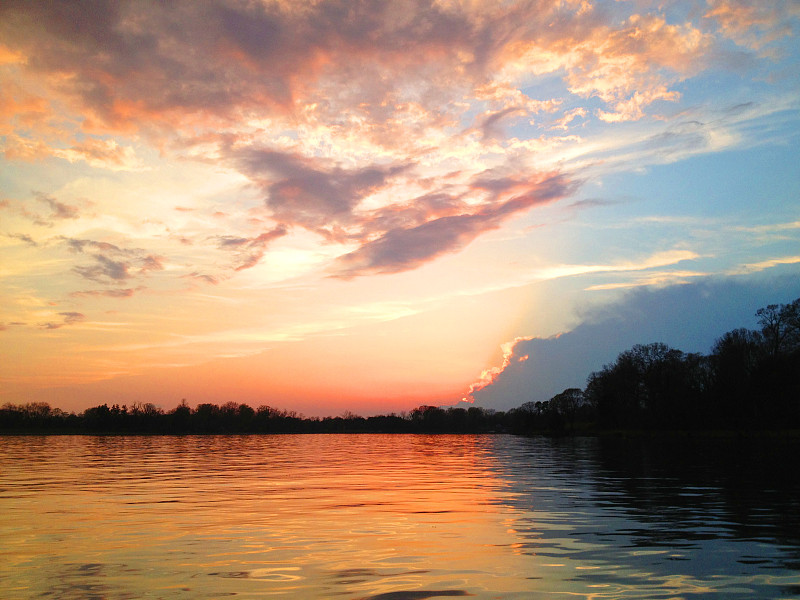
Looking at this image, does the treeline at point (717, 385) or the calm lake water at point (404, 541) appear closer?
the calm lake water at point (404, 541)

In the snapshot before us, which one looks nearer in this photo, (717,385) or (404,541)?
(404,541)

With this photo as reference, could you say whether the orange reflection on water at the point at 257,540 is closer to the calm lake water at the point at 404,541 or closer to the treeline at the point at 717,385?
the calm lake water at the point at 404,541

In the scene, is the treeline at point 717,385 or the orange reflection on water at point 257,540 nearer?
the orange reflection on water at point 257,540

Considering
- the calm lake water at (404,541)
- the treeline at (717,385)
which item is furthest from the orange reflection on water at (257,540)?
the treeline at (717,385)

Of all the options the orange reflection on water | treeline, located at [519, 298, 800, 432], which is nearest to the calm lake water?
the orange reflection on water

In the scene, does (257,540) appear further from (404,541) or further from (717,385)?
(717,385)

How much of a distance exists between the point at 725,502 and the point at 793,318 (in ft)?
320

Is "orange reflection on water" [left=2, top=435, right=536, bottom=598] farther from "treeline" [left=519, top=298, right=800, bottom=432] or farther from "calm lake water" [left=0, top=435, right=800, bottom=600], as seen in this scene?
"treeline" [left=519, top=298, right=800, bottom=432]

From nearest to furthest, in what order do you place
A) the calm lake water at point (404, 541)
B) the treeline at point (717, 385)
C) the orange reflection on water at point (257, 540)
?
the calm lake water at point (404, 541) → the orange reflection on water at point (257, 540) → the treeline at point (717, 385)

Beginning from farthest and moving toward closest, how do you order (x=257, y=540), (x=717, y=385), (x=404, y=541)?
(x=717, y=385)
(x=257, y=540)
(x=404, y=541)

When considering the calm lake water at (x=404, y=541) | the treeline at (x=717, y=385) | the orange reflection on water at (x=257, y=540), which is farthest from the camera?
the treeline at (x=717, y=385)

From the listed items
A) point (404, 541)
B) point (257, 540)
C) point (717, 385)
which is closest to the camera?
point (404, 541)

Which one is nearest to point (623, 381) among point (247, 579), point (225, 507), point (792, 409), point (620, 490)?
point (792, 409)

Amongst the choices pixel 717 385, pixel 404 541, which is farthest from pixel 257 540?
pixel 717 385
